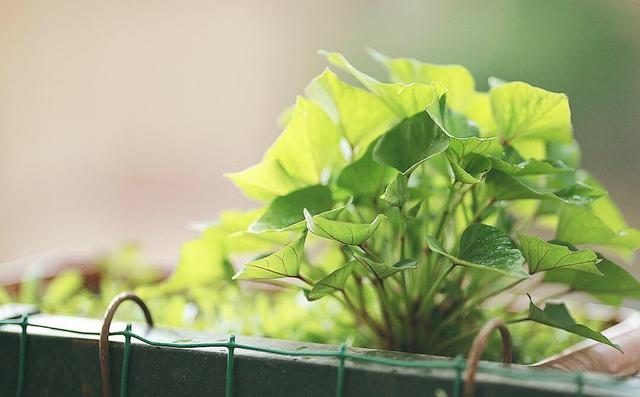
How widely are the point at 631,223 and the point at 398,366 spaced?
5.67 ft

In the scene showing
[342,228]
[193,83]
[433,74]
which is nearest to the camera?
[342,228]

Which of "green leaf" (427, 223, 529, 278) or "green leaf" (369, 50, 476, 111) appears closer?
"green leaf" (427, 223, 529, 278)

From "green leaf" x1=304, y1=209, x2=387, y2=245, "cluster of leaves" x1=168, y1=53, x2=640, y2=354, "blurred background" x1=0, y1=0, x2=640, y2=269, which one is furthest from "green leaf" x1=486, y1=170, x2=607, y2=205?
"blurred background" x1=0, y1=0, x2=640, y2=269

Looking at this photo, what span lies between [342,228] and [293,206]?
9cm

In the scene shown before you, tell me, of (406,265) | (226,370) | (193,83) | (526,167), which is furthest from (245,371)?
(193,83)

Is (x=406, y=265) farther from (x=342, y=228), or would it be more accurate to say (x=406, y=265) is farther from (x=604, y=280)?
(x=604, y=280)

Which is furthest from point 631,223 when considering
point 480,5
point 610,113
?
point 480,5

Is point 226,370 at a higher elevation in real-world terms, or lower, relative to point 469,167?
lower

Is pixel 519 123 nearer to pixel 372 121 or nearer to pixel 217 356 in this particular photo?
pixel 372 121

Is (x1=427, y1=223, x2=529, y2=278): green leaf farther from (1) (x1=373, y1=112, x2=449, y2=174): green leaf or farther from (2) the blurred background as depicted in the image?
(2) the blurred background

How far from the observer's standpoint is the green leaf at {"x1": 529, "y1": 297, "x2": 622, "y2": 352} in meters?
0.48

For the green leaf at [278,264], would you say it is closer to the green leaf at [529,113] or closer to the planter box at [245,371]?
the planter box at [245,371]

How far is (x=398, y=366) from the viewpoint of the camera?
0.44m

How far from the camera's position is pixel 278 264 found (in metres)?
0.47
